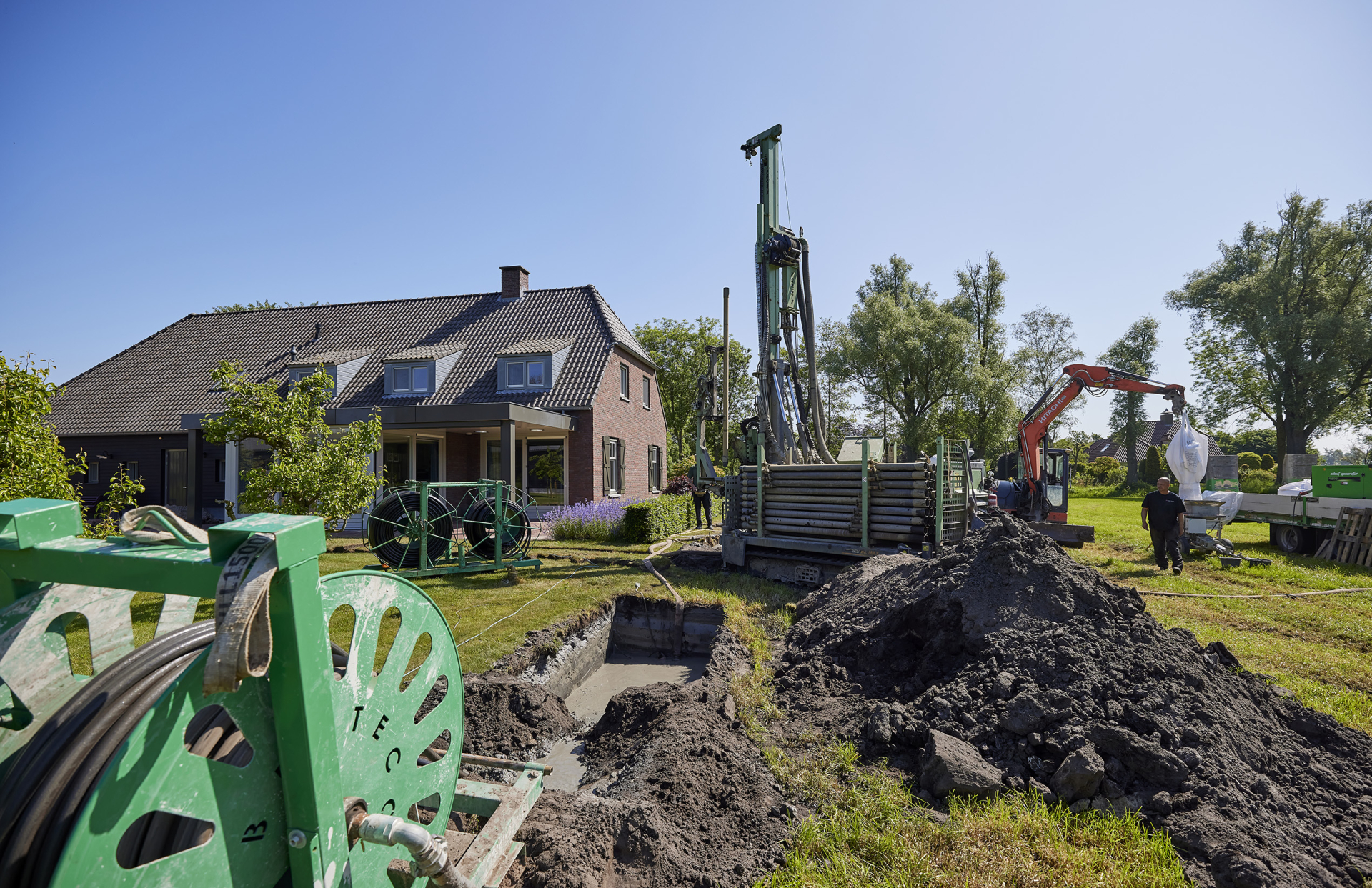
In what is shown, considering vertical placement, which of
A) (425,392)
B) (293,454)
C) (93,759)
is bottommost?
(93,759)

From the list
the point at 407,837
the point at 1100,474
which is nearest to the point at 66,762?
the point at 407,837

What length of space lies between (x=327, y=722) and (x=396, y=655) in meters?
0.40

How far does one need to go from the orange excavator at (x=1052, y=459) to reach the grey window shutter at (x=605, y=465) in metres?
10.4

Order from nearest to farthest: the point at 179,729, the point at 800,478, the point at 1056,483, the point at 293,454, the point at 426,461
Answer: the point at 179,729
the point at 293,454
the point at 800,478
the point at 1056,483
the point at 426,461

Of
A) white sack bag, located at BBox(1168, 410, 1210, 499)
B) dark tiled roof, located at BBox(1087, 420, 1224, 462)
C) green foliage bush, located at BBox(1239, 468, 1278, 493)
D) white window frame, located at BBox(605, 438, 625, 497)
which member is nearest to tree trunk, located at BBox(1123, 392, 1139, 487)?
green foliage bush, located at BBox(1239, 468, 1278, 493)

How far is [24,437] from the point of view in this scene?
18.2ft

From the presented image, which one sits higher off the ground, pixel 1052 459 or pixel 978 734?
pixel 1052 459

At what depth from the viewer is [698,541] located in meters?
14.8

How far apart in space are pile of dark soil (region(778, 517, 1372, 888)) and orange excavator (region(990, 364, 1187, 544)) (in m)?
9.58

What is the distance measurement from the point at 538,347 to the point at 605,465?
3.98 metres

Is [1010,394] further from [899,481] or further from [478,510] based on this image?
[478,510]

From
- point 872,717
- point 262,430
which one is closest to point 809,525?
point 872,717

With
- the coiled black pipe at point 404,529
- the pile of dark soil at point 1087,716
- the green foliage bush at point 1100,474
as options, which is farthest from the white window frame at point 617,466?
the green foliage bush at point 1100,474

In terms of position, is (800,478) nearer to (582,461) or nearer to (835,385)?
(582,461)
